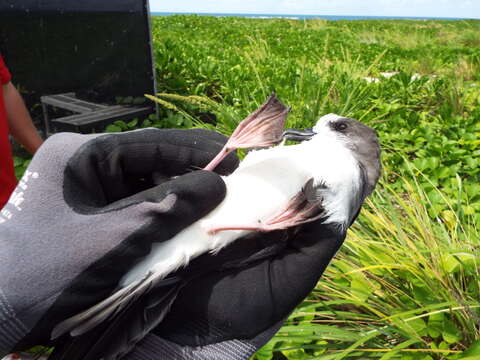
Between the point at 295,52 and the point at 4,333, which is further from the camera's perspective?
the point at 295,52

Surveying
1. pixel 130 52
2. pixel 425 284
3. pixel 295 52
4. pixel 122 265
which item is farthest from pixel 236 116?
pixel 295 52

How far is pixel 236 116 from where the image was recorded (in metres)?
2.66

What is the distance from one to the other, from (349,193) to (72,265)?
590 millimetres

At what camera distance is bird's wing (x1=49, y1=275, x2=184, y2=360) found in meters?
0.69

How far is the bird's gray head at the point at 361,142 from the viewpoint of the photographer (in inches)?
38.6

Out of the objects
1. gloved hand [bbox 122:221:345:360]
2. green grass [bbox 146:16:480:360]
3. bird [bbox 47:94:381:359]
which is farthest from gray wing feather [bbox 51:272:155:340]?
green grass [bbox 146:16:480:360]

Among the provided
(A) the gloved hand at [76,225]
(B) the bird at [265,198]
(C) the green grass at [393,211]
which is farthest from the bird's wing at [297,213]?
(C) the green grass at [393,211]

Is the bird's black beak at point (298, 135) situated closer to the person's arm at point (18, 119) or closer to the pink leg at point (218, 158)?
the pink leg at point (218, 158)

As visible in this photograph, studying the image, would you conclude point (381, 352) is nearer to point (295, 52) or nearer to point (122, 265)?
point (122, 265)

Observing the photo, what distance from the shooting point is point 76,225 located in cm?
71

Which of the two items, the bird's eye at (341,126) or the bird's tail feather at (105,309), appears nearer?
the bird's tail feather at (105,309)

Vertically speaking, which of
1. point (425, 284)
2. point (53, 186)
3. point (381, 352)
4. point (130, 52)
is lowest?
point (381, 352)

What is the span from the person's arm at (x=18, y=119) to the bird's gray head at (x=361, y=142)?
1242 mm

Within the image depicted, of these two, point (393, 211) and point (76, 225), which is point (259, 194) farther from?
point (393, 211)
